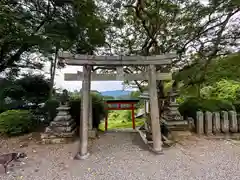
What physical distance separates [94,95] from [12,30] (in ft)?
9.15

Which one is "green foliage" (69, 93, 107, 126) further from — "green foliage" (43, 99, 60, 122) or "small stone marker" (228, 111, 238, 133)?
"small stone marker" (228, 111, 238, 133)

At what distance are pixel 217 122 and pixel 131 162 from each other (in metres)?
2.56

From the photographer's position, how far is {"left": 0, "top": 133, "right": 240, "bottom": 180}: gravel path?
2.45 m

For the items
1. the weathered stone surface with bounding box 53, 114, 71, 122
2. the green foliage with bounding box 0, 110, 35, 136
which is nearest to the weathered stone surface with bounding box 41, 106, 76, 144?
the weathered stone surface with bounding box 53, 114, 71, 122

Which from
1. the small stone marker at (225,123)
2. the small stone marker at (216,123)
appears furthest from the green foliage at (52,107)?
the small stone marker at (225,123)

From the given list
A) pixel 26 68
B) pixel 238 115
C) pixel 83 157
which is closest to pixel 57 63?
pixel 26 68

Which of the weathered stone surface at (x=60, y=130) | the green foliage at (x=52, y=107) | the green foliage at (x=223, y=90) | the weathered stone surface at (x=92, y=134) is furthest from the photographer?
the green foliage at (x=223, y=90)

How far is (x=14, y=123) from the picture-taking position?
13.8 ft

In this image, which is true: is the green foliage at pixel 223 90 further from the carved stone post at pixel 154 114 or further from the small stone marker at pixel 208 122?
the carved stone post at pixel 154 114

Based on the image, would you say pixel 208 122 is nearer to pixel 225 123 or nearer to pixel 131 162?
pixel 225 123

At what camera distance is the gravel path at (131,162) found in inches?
96.3

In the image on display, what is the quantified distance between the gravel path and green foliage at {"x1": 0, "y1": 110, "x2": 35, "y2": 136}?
39cm

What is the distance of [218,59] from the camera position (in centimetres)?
475

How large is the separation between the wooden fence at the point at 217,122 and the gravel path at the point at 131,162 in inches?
15.7
